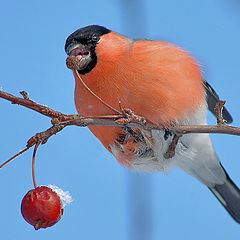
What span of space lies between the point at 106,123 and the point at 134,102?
47cm

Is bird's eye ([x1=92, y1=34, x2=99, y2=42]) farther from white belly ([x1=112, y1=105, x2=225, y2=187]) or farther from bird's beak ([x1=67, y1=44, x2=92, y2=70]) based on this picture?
white belly ([x1=112, y1=105, x2=225, y2=187])

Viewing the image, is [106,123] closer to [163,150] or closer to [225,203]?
[163,150]

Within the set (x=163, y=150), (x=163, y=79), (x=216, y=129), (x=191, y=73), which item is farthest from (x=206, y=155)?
(x=216, y=129)

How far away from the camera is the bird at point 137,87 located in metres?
1.92

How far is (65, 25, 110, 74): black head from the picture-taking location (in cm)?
198

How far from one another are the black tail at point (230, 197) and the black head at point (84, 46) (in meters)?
1.46

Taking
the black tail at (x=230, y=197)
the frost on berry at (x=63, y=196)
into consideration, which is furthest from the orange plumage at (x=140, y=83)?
the black tail at (x=230, y=197)

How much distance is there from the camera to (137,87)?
1.90m

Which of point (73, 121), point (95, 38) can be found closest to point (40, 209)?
point (73, 121)

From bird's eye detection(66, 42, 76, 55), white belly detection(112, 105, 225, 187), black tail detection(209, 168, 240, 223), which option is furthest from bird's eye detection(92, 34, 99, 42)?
black tail detection(209, 168, 240, 223)

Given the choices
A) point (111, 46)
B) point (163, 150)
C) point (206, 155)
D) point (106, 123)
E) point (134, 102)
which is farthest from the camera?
point (206, 155)

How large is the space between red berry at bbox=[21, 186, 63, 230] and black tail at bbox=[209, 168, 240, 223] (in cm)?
173

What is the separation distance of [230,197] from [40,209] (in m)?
1.82

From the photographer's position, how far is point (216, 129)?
154 cm
